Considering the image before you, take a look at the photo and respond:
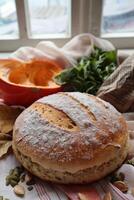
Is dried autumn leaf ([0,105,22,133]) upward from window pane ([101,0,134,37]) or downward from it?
downward

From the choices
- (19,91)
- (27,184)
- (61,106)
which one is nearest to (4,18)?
(19,91)

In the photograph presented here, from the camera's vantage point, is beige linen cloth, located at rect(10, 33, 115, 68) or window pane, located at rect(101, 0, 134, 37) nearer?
beige linen cloth, located at rect(10, 33, 115, 68)

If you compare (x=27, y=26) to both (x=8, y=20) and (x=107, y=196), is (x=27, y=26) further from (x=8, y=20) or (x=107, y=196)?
(x=107, y=196)

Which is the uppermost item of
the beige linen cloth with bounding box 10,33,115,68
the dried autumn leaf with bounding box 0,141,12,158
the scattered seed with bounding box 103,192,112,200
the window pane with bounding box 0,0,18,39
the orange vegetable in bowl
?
the window pane with bounding box 0,0,18,39

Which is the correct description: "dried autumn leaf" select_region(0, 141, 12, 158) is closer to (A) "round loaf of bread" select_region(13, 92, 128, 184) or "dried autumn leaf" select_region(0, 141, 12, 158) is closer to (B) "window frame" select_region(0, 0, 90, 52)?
(A) "round loaf of bread" select_region(13, 92, 128, 184)

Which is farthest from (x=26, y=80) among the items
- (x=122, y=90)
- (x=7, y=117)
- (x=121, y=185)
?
(x=121, y=185)

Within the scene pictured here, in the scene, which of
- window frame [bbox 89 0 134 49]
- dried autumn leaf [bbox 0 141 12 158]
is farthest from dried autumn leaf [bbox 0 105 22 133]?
window frame [bbox 89 0 134 49]
